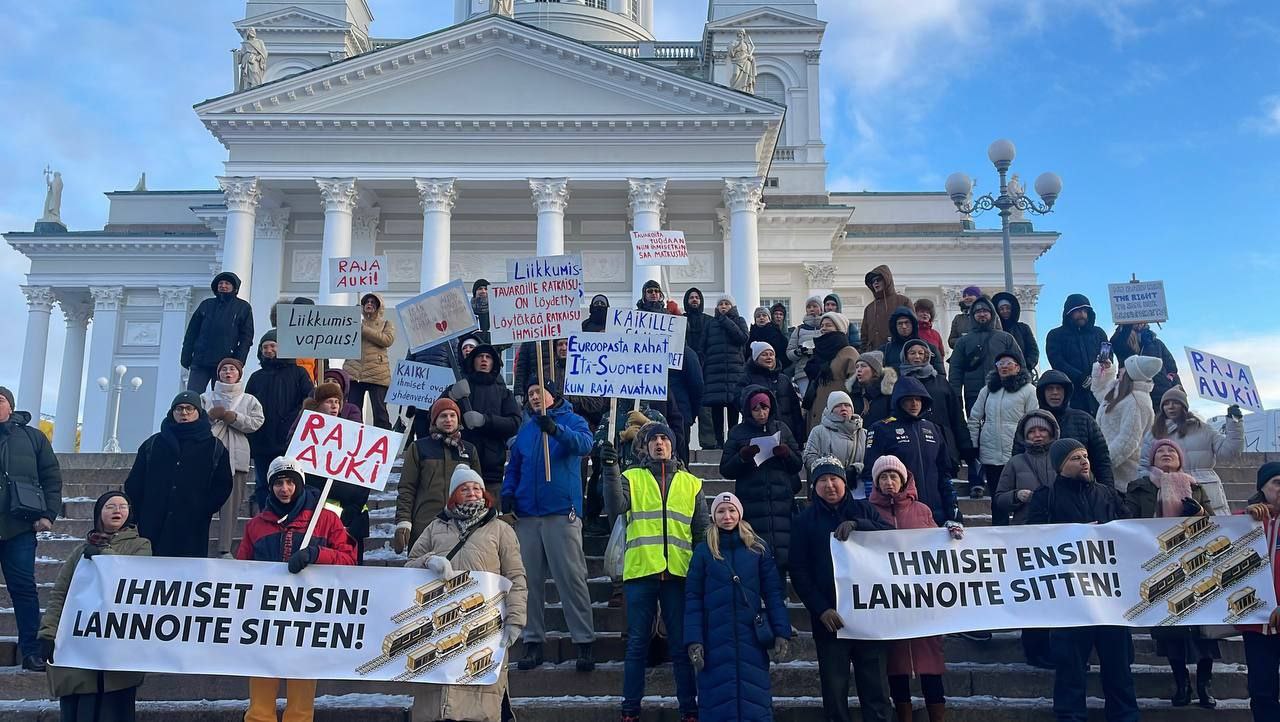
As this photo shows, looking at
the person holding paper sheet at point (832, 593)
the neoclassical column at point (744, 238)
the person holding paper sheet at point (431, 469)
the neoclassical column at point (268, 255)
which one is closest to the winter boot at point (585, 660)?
the person holding paper sheet at point (431, 469)

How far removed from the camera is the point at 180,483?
7434 mm

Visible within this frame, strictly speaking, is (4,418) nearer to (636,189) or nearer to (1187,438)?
(1187,438)

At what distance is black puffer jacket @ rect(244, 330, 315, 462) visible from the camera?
31.2 feet

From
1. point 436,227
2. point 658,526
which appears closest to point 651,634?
point 658,526

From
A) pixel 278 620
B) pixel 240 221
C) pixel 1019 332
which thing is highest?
pixel 240 221

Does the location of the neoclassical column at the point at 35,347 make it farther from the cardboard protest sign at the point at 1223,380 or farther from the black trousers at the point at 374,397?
the cardboard protest sign at the point at 1223,380

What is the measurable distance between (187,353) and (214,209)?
27.2 meters

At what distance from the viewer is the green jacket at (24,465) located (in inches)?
298

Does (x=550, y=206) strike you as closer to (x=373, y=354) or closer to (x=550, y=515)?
(x=373, y=354)

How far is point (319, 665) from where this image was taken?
6.34 m

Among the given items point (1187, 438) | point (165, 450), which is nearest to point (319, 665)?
point (165, 450)

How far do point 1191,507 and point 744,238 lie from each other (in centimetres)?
2012

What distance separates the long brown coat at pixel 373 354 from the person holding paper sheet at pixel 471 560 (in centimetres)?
521

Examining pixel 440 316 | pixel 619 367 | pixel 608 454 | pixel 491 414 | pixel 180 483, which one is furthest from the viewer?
pixel 440 316
